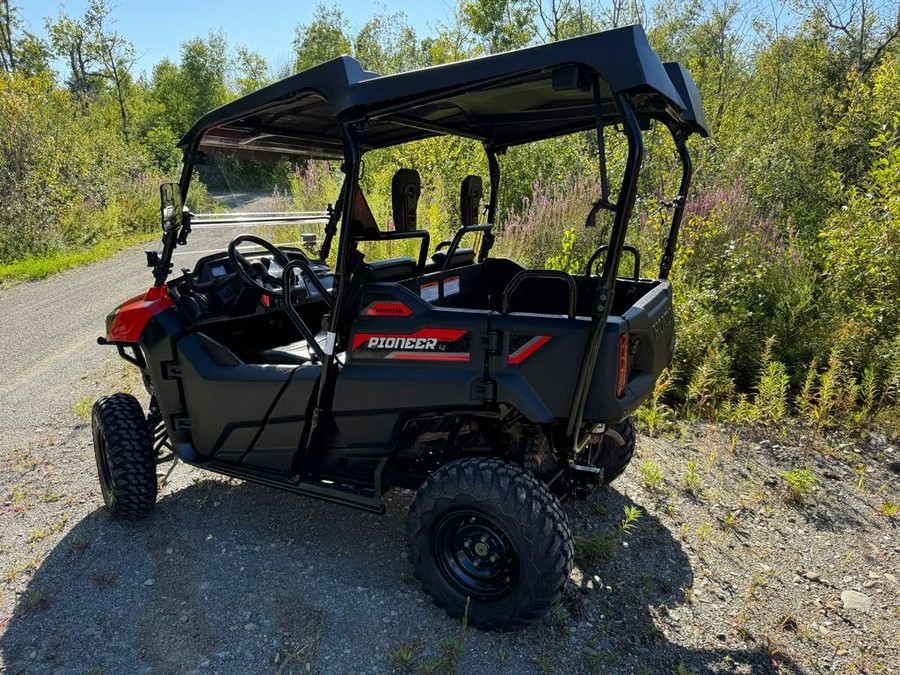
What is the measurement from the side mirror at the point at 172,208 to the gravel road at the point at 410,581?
156cm

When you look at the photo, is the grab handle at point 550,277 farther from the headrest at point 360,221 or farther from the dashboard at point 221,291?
the dashboard at point 221,291

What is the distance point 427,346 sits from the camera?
8.26 ft

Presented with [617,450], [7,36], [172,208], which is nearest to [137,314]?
[172,208]

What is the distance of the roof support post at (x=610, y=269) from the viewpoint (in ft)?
6.27

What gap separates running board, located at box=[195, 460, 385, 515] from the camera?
9.10 feet

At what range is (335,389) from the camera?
8.95 ft

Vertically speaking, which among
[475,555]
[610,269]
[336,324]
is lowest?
[475,555]

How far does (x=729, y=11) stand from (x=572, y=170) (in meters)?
10.0

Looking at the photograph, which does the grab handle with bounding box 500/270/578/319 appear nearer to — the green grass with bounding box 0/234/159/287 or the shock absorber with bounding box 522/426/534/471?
the shock absorber with bounding box 522/426/534/471

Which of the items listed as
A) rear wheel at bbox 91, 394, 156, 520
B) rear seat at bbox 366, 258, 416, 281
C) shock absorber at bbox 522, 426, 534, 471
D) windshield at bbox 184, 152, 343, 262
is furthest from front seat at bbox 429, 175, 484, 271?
rear wheel at bbox 91, 394, 156, 520

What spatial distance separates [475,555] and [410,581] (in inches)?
18.1

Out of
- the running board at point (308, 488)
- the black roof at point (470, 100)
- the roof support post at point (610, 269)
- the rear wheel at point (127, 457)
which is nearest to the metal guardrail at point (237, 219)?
the black roof at point (470, 100)

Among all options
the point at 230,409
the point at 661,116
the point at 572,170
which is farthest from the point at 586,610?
the point at 572,170

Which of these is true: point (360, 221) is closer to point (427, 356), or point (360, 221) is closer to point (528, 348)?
point (427, 356)
